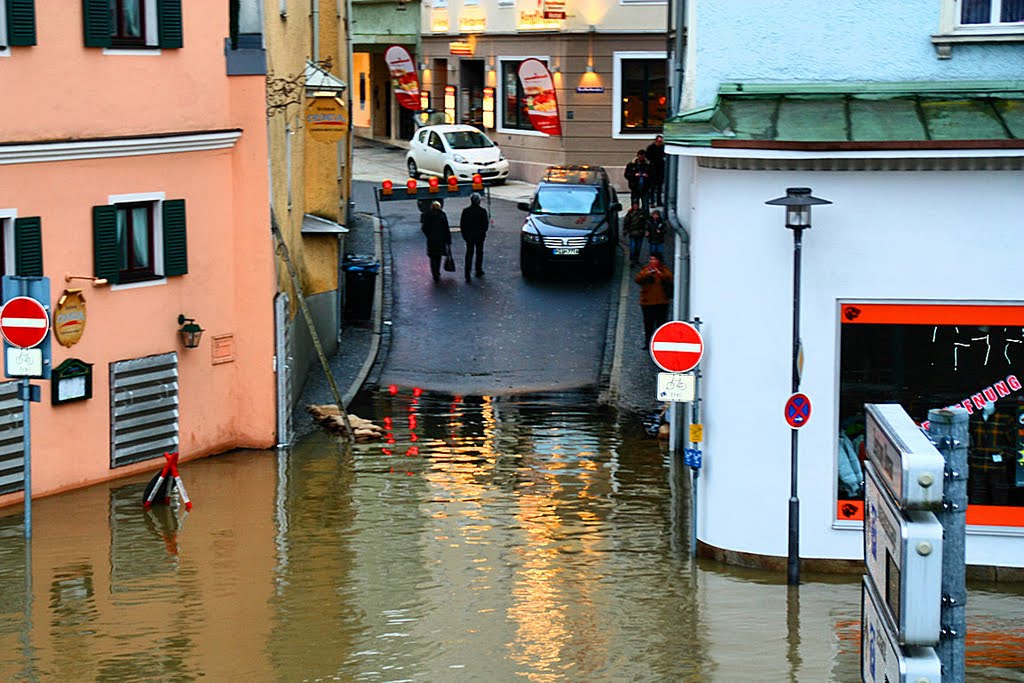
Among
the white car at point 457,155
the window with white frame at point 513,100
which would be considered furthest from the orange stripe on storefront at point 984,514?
the window with white frame at point 513,100

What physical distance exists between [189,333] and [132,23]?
3805 millimetres

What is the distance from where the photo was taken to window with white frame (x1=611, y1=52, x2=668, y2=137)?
45188 millimetres

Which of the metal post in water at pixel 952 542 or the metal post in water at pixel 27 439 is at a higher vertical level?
the metal post in water at pixel 952 542

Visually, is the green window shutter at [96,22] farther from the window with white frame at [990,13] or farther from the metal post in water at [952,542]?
the metal post in water at [952,542]

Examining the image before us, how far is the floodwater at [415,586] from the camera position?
1269cm

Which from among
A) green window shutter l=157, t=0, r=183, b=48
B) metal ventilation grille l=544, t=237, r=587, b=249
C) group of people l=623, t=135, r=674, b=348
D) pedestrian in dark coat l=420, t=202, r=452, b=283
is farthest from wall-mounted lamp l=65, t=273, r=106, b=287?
metal ventilation grille l=544, t=237, r=587, b=249

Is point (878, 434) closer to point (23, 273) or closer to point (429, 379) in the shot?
point (23, 273)

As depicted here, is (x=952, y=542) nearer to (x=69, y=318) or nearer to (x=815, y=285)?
(x=815, y=285)

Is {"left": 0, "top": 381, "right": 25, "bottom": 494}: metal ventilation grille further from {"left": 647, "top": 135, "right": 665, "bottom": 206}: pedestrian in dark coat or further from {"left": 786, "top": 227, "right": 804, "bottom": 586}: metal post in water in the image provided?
{"left": 647, "top": 135, "right": 665, "bottom": 206}: pedestrian in dark coat

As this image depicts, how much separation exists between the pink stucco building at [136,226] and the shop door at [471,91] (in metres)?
31.4

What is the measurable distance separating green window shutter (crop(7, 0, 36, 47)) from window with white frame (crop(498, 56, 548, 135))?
3065 cm

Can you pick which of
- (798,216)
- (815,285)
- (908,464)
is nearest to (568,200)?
(815,285)

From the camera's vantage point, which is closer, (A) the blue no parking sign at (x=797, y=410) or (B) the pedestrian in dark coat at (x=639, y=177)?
(A) the blue no parking sign at (x=797, y=410)

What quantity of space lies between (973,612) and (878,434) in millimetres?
8615
